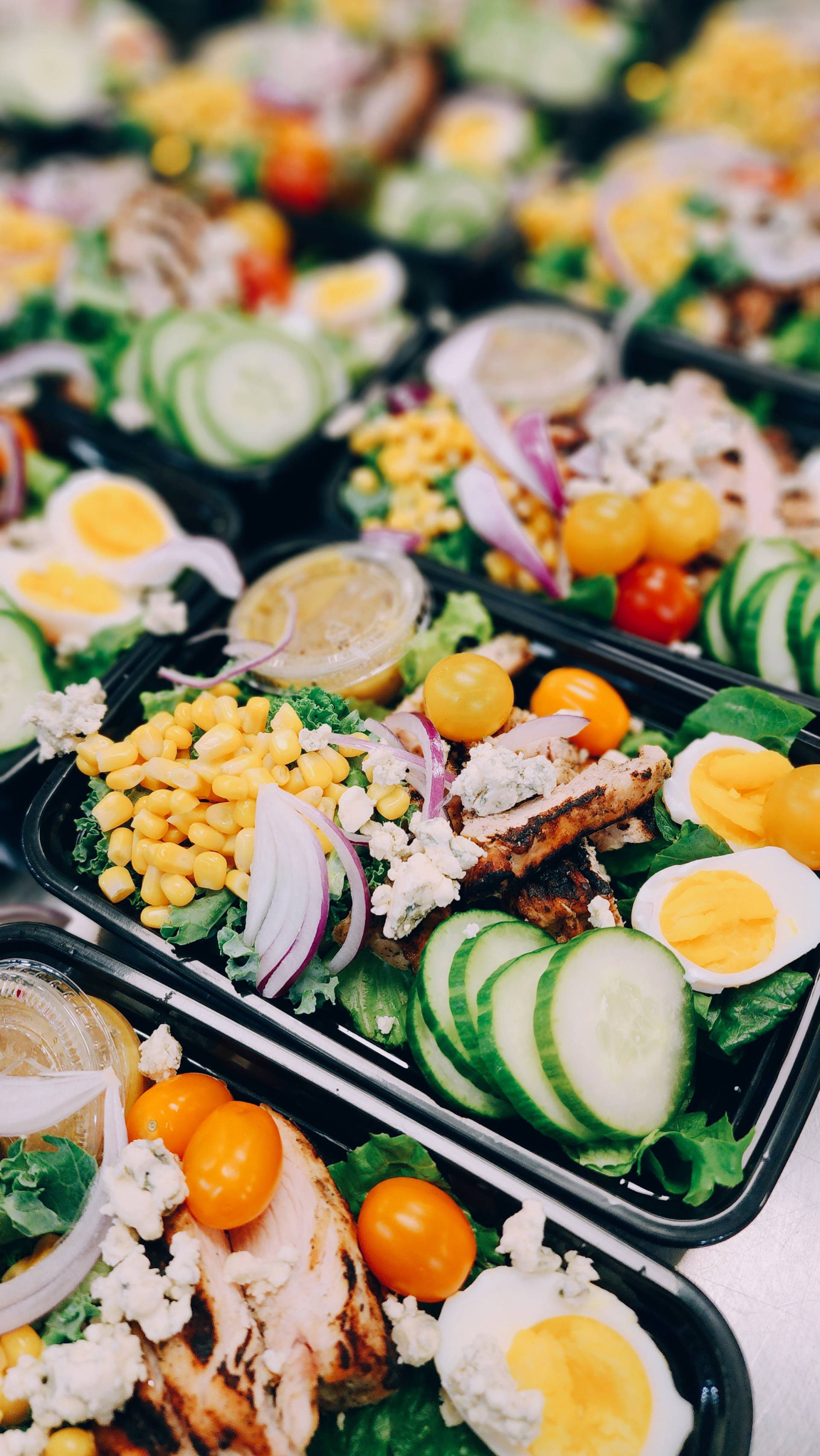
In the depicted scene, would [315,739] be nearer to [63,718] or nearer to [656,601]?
[63,718]

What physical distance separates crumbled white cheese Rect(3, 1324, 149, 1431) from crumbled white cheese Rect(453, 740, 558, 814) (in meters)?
1.22

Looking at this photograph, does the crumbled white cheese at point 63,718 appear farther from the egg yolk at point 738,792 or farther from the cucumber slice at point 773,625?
the cucumber slice at point 773,625

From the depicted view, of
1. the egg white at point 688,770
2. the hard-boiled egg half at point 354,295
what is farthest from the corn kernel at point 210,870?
the hard-boiled egg half at point 354,295

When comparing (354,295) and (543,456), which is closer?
(543,456)

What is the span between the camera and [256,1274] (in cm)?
170

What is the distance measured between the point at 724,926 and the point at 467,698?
0.76 meters

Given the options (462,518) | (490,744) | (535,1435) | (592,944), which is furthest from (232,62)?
(535,1435)

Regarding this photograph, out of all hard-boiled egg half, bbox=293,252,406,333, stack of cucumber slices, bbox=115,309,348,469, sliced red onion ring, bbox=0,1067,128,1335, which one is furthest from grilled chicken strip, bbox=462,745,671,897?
hard-boiled egg half, bbox=293,252,406,333

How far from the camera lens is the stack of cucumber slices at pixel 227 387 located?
3.08m

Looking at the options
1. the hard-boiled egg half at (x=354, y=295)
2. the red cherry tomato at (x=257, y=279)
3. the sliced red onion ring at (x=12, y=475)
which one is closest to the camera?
the sliced red onion ring at (x=12, y=475)

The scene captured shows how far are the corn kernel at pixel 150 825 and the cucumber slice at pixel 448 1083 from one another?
2.29 feet

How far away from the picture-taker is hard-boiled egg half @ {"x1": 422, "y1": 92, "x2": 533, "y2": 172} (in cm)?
445

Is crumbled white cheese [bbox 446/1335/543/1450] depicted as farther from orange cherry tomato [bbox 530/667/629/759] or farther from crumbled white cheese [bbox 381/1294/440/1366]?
orange cherry tomato [bbox 530/667/629/759]

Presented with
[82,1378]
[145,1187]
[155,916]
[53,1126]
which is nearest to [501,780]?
[155,916]
